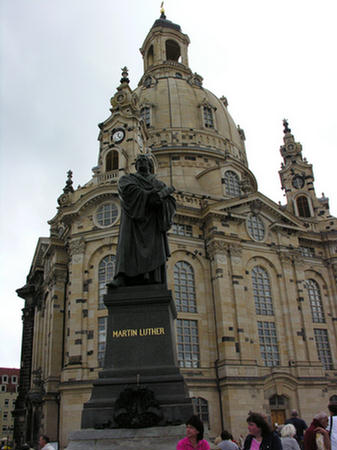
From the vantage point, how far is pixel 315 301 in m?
38.5

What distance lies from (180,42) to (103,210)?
38445 millimetres

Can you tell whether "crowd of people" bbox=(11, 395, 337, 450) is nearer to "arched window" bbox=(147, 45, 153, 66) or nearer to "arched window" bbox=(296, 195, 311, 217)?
"arched window" bbox=(296, 195, 311, 217)

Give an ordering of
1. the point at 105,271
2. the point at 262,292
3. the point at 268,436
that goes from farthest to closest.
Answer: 1. the point at 262,292
2. the point at 105,271
3. the point at 268,436

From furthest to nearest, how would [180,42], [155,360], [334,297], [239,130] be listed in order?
[180,42] < [239,130] < [334,297] < [155,360]

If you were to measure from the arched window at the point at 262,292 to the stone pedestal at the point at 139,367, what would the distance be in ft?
86.1

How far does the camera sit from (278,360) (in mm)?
33375

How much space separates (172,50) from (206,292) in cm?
4266

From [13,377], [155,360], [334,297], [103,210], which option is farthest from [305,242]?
[13,377]

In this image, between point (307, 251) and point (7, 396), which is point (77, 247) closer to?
point (307, 251)

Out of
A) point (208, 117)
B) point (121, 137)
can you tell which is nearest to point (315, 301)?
point (121, 137)

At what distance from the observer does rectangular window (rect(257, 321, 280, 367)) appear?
3300 cm

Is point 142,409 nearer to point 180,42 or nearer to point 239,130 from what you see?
point 239,130

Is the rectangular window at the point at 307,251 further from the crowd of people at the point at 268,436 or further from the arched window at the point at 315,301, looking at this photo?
the crowd of people at the point at 268,436

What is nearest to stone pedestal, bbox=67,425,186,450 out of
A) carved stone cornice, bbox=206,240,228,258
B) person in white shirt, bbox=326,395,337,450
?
person in white shirt, bbox=326,395,337,450
